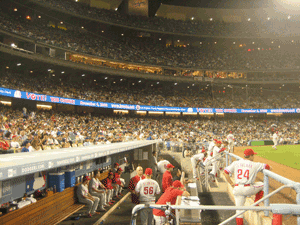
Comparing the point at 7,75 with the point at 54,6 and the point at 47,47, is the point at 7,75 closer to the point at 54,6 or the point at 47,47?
the point at 47,47

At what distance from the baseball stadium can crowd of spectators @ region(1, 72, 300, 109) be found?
224 mm

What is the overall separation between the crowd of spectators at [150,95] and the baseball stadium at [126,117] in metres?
0.22

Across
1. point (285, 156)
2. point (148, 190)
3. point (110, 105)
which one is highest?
point (110, 105)

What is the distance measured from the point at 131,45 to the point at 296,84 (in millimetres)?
32560

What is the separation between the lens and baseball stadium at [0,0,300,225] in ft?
21.8

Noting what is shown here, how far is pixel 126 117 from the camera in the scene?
40.1 m

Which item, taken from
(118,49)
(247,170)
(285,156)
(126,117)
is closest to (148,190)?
(247,170)

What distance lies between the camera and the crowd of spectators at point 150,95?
3269cm

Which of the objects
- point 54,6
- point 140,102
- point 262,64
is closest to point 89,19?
point 54,6

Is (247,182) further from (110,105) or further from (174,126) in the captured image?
(174,126)

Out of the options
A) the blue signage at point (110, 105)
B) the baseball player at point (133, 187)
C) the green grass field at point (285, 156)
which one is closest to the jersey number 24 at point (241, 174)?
the baseball player at point (133, 187)

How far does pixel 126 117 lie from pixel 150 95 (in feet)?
23.4

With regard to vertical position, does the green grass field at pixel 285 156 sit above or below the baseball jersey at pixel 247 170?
below

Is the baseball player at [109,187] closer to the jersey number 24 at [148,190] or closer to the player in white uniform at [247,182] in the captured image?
the jersey number 24 at [148,190]
